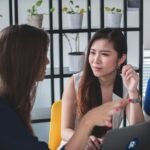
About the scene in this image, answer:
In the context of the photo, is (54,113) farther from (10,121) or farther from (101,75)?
(10,121)

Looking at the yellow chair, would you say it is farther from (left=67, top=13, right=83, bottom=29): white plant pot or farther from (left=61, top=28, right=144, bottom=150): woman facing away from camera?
(left=67, top=13, right=83, bottom=29): white plant pot

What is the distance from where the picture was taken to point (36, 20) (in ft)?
9.58

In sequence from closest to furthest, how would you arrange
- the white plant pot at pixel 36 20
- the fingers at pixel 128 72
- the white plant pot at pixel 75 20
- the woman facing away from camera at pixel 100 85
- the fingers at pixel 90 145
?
the fingers at pixel 90 145 < the fingers at pixel 128 72 < the woman facing away from camera at pixel 100 85 < the white plant pot at pixel 36 20 < the white plant pot at pixel 75 20

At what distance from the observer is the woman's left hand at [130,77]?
1.78m

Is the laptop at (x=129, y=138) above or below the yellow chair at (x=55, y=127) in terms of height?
above

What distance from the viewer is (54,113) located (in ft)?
6.47

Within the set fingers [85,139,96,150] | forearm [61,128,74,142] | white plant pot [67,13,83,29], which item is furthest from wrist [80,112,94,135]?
white plant pot [67,13,83,29]

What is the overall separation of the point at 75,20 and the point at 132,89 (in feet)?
4.48

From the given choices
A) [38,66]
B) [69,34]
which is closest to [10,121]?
[38,66]

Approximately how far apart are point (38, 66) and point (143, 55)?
7.84 feet

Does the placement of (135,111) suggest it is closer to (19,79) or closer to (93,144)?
(93,144)

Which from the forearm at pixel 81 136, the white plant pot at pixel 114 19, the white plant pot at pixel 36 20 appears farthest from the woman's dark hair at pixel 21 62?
the white plant pot at pixel 114 19

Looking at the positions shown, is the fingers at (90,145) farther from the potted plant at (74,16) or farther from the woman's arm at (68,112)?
the potted plant at (74,16)

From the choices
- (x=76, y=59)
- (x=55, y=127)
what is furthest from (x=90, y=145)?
(x=76, y=59)
